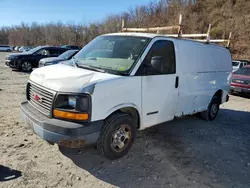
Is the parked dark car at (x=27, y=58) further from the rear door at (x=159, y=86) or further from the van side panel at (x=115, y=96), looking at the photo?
the van side panel at (x=115, y=96)

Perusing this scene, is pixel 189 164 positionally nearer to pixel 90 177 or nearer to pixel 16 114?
pixel 90 177

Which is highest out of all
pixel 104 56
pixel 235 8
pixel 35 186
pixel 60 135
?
pixel 235 8

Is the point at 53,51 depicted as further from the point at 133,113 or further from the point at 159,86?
the point at 133,113

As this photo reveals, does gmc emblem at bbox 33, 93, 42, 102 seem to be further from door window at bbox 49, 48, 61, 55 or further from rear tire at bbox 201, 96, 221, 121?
door window at bbox 49, 48, 61, 55

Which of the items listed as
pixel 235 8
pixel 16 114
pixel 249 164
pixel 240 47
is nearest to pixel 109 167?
pixel 249 164

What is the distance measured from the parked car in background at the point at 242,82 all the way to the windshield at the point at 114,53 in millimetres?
8447

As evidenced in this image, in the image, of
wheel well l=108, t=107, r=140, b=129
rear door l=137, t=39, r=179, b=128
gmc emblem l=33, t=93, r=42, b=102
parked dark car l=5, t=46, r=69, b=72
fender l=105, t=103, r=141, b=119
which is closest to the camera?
fender l=105, t=103, r=141, b=119

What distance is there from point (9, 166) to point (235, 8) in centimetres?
3558

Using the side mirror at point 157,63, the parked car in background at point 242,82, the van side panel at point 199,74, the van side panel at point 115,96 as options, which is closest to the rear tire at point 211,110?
the van side panel at point 199,74

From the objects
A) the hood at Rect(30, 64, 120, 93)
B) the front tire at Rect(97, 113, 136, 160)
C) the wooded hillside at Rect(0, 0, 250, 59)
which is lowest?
the front tire at Rect(97, 113, 136, 160)

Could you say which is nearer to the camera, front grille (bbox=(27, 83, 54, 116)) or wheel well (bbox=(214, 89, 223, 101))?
front grille (bbox=(27, 83, 54, 116))

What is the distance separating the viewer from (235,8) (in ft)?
102

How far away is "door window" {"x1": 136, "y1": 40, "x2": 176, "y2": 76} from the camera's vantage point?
3766mm

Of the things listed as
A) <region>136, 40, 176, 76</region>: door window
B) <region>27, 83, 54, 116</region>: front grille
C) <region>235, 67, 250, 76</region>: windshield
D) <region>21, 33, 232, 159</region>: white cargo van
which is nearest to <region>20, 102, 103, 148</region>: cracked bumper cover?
<region>21, 33, 232, 159</region>: white cargo van
